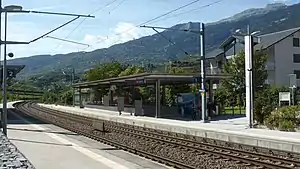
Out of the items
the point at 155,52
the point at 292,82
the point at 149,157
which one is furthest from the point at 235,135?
the point at 155,52

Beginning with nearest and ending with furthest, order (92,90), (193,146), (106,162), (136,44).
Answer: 1. (106,162)
2. (193,146)
3. (92,90)
4. (136,44)

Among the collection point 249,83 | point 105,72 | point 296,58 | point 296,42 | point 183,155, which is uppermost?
point 296,42

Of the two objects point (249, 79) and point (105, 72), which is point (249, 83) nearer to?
point (249, 79)

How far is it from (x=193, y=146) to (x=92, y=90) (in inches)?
2116

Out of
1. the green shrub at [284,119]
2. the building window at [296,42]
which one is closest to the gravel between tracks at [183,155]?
the green shrub at [284,119]

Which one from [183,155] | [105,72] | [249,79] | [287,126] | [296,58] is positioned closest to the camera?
[183,155]

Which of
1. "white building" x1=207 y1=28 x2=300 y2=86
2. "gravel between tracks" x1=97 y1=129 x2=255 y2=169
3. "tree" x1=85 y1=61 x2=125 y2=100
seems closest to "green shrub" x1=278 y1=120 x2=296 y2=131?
"gravel between tracks" x1=97 y1=129 x2=255 y2=169

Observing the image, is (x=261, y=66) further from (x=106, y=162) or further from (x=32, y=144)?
(x=106, y=162)

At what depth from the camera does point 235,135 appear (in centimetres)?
2038

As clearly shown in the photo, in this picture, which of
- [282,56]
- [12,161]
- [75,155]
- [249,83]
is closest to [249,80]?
[249,83]

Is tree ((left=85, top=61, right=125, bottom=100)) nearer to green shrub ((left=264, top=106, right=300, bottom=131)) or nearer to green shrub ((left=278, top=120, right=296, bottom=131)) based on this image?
green shrub ((left=264, top=106, right=300, bottom=131))

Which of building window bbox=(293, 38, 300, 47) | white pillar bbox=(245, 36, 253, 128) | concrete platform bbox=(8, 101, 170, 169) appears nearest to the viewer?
concrete platform bbox=(8, 101, 170, 169)

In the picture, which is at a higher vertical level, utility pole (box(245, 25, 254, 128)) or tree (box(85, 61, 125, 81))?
tree (box(85, 61, 125, 81))

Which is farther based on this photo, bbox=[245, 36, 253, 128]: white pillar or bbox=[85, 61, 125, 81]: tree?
bbox=[85, 61, 125, 81]: tree
